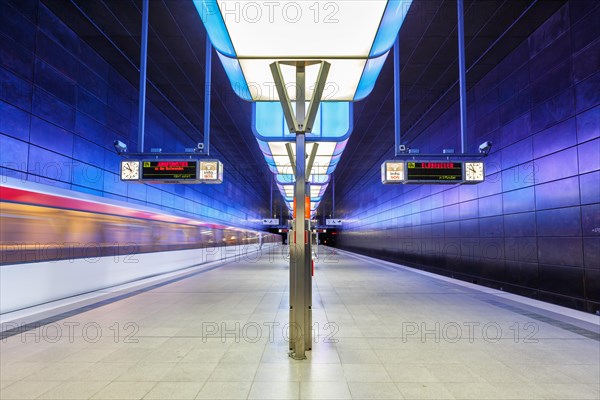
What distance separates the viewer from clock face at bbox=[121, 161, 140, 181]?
9258mm

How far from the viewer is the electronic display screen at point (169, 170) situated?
363 inches

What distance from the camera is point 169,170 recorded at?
366 inches

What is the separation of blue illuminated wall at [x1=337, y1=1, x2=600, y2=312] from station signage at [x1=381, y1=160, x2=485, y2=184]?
0.87 metres

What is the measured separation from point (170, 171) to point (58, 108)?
2.80 m

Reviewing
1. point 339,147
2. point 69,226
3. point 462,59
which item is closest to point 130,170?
point 69,226

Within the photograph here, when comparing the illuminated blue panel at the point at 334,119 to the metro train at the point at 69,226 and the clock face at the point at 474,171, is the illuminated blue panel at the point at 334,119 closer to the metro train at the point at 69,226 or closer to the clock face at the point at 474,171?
the clock face at the point at 474,171

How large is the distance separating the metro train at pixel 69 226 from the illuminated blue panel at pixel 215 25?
13.9 ft

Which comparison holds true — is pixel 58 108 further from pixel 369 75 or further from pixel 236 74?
pixel 369 75

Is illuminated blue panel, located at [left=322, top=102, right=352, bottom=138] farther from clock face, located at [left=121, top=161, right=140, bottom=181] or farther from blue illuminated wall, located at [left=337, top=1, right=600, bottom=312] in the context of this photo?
clock face, located at [left=121, top=161, right=140, bottom=181]

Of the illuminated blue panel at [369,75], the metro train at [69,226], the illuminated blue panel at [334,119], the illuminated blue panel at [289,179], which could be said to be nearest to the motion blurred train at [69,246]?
the metro train at [69,226]

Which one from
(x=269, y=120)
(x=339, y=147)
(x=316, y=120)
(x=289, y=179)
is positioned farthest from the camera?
(x=289, y=179)

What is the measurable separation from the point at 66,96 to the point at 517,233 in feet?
36.6

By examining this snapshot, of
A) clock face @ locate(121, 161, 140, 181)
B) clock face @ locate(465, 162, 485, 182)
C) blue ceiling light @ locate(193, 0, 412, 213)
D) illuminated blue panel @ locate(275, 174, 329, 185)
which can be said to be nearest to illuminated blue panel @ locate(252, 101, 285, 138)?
clock face @ locate(121, 161, 140, 181)

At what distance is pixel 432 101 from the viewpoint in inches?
475
